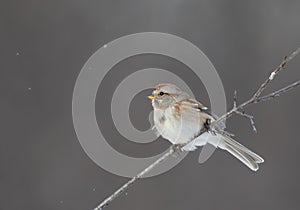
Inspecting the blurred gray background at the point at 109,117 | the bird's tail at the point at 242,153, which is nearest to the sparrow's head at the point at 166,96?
the bird's tail at the point at 242,153

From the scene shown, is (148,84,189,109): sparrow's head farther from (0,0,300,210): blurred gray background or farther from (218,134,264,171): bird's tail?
(0,0,300,210): blurred gray background

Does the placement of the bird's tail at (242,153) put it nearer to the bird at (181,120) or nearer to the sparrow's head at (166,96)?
the bird at (181,120)

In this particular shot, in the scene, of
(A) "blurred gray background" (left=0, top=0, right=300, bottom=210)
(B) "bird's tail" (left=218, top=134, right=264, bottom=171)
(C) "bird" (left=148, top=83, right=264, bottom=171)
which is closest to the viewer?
(B) "bird's tail" (left=218, top=134, right=264, bottom=171)

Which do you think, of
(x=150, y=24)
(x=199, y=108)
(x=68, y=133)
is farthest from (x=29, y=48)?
(x=199, y=108)

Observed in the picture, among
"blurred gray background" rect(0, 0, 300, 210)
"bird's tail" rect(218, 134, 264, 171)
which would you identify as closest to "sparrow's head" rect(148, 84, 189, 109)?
"bird's tail" rect(218, 134, 264, 171)

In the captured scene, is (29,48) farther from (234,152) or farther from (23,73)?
(234,152)

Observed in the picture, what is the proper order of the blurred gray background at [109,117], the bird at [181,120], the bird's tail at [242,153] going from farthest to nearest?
the blurred gray background at [109,117] → the bird at [181,120] → the bird's tail at [242,153]
